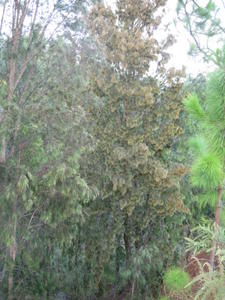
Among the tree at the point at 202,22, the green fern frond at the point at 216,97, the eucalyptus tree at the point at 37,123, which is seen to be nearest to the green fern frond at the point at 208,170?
the green fern frond at the point at 216,97

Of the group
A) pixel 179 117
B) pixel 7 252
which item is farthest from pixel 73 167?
pixel 179 117

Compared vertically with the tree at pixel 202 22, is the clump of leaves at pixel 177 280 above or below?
below

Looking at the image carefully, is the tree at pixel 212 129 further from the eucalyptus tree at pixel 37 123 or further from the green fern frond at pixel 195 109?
the eucalyptus tree at pixel 37 123

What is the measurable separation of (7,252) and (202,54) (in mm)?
4811

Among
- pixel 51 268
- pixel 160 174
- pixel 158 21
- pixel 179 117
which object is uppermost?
pixel 158 21

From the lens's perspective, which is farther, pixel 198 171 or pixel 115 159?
pixel 115 159

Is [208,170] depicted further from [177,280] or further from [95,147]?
[95,147]

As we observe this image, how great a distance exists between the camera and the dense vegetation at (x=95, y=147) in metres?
4.33

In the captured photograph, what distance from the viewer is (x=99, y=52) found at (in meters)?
5.02

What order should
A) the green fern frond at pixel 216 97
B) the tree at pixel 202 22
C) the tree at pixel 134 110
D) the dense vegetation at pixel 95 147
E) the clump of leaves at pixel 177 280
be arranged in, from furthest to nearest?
the tree at pixel 202 22 < the tree at pixel 134 110 < the clump of leaves at pixel 177 280 < the dense vegetation at pixel 95 147 < the green fern frond at pixel 216 97

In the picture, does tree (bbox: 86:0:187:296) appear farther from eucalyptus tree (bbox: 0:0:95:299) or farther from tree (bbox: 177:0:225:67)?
tree (bbox: 177:0:225:67)

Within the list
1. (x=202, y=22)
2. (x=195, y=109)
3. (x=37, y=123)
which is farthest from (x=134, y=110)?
(x=202, y=22)

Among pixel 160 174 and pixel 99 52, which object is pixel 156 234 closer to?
pixel 160 174

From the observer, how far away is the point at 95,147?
4.89 metres
